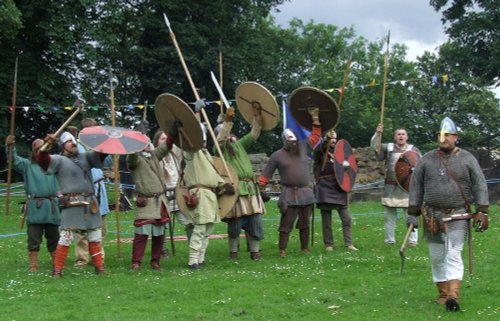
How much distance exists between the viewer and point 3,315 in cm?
734

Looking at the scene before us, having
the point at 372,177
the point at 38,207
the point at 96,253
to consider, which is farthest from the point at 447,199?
the point at 372,177

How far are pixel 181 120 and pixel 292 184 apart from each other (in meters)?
2.25

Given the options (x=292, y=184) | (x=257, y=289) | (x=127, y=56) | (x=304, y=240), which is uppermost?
(x=127, y=56)

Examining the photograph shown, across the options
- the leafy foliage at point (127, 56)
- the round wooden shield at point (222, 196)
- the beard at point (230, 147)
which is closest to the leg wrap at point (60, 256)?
the round wooden shield at point (222, 196)

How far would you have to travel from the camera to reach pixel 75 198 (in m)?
9.40

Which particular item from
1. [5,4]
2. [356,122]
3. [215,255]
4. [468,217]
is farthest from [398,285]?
[356,122]

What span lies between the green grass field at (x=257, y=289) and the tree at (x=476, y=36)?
17.4 metres

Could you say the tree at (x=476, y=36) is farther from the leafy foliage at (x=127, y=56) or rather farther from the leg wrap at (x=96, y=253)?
the leg wrap at (x=96, y=253)

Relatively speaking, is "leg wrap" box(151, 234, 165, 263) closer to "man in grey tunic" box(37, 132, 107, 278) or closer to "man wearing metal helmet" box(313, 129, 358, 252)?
"man in grey tunic" box(37, 132, 107, 278)

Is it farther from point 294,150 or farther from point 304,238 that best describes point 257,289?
point 294,150

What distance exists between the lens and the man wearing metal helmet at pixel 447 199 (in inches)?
294

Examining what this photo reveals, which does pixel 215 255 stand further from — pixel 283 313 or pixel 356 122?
pixel 356 122

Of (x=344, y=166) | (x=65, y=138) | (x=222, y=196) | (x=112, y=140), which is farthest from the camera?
(x=344, y=166)

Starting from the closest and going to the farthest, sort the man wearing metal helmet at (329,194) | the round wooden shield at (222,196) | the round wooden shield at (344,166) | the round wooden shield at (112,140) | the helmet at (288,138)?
the round wooden shield at (112,140)
the round wooden shield at (222,196)
the helmet at (288,138)
the man wearing metal helmet at (329,194)
the round wooden shield at (344,166)
